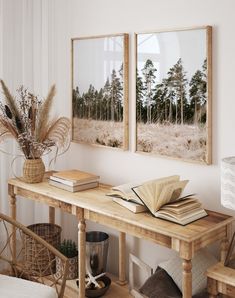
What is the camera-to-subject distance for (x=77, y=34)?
3.16 meters

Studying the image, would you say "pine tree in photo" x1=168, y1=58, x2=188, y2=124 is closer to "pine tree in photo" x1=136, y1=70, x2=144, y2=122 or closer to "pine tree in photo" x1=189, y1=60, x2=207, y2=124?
"pine tree in photo" x1=189, y1=60, x2=207, y2=124

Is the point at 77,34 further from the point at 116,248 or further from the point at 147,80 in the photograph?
the point at 116,248

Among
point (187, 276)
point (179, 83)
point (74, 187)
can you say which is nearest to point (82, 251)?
point (74, 187)

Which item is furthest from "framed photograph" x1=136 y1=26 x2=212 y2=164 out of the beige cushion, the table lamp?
the beige cushion

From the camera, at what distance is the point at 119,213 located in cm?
232

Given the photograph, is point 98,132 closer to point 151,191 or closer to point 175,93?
point 175,93

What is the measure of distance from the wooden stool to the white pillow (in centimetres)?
22

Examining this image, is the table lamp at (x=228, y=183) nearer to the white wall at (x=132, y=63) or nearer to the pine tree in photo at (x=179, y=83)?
the white wall at (x=132, y=63)

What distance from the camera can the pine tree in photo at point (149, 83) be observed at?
2.67m

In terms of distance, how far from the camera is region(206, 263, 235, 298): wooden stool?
6.49 ft

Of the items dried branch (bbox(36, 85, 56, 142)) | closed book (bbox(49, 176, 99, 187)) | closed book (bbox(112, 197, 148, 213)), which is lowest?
closed book (bbox(112, 197, 148, 213))

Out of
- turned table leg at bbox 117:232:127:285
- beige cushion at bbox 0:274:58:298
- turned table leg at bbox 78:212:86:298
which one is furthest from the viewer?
turned table leg at bbox 117:232:127:285

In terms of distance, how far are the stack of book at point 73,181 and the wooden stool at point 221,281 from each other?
39.6 inches

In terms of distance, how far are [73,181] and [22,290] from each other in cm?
74
